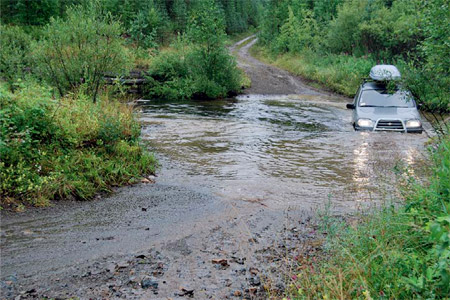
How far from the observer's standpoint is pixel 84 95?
35.5ft

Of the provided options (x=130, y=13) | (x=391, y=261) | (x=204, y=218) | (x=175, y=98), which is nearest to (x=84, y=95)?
(x=204, y=218)

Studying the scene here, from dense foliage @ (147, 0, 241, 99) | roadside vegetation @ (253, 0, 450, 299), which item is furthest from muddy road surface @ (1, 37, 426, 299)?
dense foliage @ (147, 0, 241, 99)

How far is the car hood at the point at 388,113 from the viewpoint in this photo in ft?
37.1

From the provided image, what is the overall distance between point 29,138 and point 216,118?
9.27 metres

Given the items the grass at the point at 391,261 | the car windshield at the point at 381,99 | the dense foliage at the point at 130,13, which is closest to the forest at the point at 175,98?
the grass at the point at 391,261

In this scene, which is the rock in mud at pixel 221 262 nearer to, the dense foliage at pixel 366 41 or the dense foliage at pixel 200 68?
the dense foliage at pixel 366 41

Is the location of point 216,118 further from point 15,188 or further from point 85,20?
point 15,188

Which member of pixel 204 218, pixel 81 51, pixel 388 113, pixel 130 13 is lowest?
pixel 204 218

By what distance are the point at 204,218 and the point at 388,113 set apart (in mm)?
7295

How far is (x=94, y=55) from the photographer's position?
1198cm

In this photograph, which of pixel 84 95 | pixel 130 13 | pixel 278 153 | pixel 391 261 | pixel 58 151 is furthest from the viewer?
pixel 130 13

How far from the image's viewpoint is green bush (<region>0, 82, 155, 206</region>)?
6.82m

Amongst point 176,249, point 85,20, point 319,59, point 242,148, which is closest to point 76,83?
point 85,20

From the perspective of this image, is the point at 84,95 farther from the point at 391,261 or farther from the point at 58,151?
the point at 391,261
